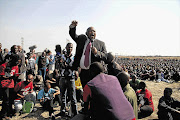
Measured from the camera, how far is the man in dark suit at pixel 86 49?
2.40 meters

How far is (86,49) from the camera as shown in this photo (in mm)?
2432

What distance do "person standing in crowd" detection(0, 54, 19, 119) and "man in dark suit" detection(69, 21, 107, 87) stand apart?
237 centimetres

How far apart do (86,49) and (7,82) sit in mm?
2784

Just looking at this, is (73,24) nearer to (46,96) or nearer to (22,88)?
(46,96)

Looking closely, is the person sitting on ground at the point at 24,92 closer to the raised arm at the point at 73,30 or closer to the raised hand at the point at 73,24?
the raised arm at the point at 73,30

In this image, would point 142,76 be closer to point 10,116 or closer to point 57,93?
point 57,93

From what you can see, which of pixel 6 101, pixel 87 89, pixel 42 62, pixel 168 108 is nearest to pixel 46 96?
pixel 6 101

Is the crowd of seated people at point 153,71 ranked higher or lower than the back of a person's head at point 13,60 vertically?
lower

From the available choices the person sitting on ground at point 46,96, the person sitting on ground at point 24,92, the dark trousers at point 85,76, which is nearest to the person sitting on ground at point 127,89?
the dark trousers at point 85,76

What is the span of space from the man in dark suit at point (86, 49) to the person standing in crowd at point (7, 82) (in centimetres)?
237

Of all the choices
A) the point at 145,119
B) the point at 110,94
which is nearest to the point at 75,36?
the point at 110,94

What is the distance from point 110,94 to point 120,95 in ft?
0.60

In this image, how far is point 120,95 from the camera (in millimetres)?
1719

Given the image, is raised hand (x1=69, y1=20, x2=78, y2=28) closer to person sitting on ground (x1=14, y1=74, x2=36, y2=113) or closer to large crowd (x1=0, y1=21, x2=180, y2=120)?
large crowd (x1=0, y1=21, x2=180, y2=120)
